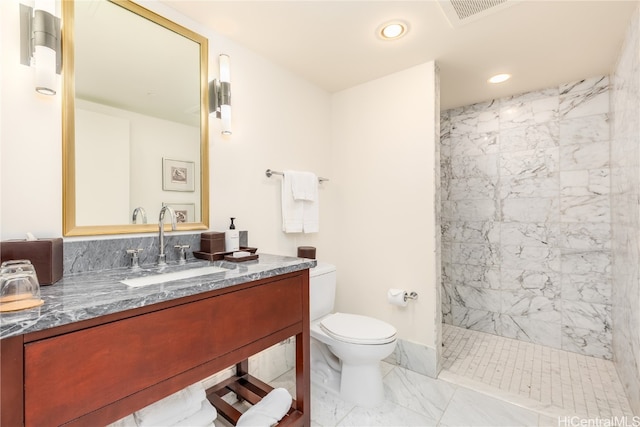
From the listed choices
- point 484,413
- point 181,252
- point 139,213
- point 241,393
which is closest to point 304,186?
point 181,252

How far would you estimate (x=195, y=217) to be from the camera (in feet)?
5.46

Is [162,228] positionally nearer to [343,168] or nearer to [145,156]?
[145,156]

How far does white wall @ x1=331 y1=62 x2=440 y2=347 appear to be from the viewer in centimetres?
216

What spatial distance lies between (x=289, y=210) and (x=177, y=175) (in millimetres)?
808

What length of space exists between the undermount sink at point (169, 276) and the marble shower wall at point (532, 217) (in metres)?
2.50

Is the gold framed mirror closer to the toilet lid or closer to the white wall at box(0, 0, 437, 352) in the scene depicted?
the white wall at box(0, 0, 437, 352)

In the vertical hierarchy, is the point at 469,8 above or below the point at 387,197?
above

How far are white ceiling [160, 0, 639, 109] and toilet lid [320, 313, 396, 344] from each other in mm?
1795

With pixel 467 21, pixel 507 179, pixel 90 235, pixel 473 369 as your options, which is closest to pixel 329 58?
pixel 467 21

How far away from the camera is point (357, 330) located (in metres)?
1.81

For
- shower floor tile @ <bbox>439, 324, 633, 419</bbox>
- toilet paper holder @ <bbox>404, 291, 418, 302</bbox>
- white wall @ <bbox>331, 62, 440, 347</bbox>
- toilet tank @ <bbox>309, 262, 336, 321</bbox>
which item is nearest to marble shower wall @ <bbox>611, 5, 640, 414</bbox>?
shower floor tile @ <bbox>439, 324, 633, 419</bbox>

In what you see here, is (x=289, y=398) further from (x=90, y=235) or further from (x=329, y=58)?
(x=329, y=58)

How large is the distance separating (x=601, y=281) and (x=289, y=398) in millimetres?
2555

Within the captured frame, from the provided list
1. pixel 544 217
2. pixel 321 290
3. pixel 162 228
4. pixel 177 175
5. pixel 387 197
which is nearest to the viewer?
pixel 162 228
